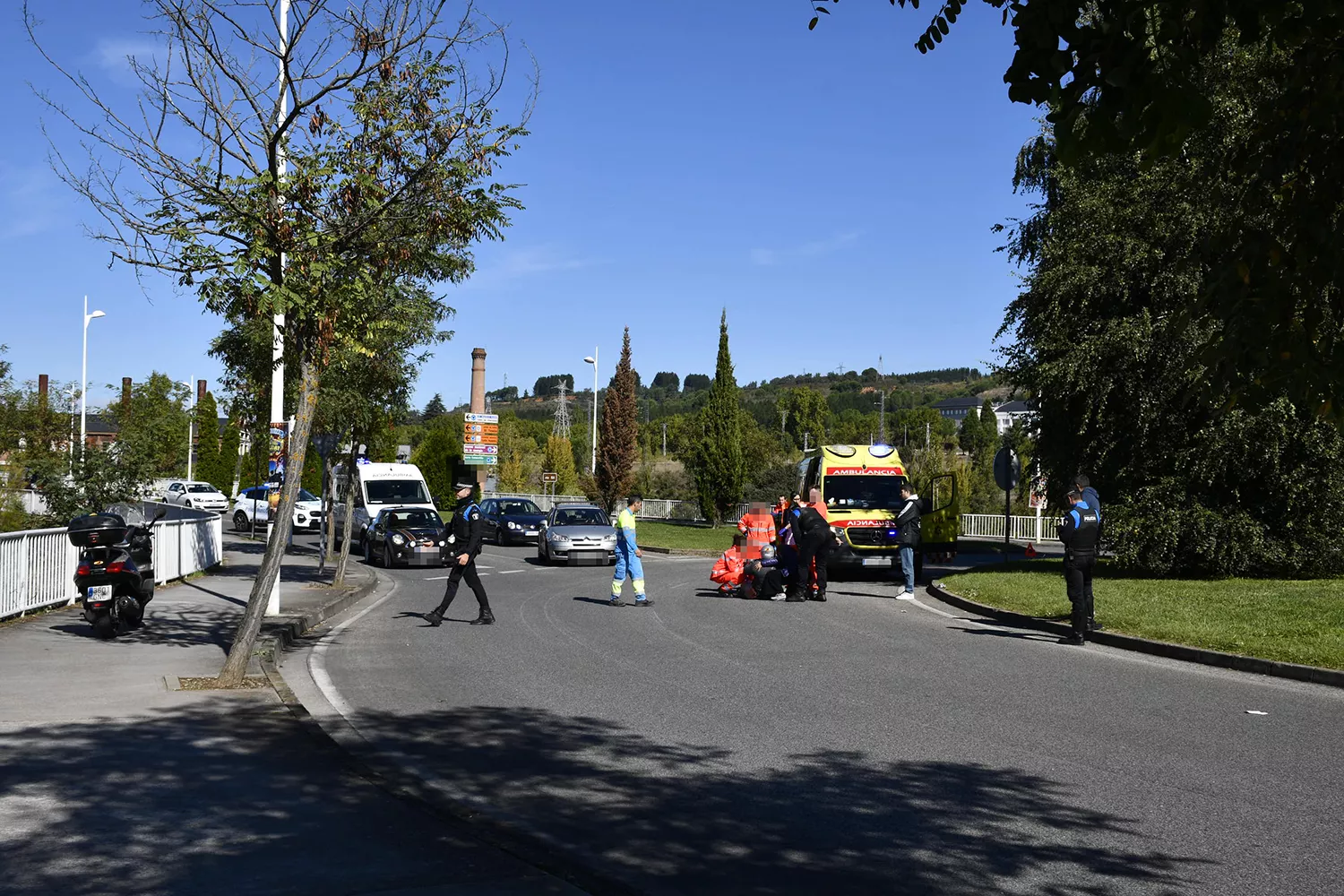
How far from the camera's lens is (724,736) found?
8625 mm

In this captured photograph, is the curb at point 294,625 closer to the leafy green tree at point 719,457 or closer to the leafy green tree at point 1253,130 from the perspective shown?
the leafy green tree at point 1253,130

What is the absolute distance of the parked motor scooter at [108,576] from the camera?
13.1m

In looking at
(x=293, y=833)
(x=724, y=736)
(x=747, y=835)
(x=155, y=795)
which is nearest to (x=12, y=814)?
(x=155, y=795)

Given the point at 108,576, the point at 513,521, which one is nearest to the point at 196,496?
the point at 513,521

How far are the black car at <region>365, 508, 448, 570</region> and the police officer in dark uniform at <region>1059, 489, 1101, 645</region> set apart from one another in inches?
646

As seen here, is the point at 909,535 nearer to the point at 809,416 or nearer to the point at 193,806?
the point at 193,806

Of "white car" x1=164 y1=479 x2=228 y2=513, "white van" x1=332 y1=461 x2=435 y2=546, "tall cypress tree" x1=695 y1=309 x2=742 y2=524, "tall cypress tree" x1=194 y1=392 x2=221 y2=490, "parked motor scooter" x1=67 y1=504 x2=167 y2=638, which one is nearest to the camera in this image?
"parked motor scooter" x1=67 y1=504 x2=167 y2=638

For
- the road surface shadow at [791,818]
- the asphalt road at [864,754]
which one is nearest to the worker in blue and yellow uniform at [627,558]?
the asphalt road at [864,754]

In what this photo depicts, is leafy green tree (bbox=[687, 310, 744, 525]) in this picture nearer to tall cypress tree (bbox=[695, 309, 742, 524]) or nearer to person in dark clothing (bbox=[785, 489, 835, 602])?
tall cypress tree (bbox=[695, 309, 742, 524])

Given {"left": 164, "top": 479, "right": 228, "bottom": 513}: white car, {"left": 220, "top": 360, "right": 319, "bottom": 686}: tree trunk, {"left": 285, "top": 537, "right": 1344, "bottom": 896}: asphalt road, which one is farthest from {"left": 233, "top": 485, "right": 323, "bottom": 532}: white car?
{"left": 220, "top": 360, "right": 319, "bottom": 686}: tree trunk

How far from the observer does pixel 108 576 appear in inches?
517

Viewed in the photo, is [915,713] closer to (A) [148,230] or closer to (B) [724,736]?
(B) [724,736]

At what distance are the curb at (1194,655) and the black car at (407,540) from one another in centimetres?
1464

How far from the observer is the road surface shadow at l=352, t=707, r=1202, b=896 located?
549 centimetres
